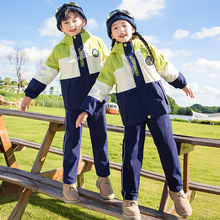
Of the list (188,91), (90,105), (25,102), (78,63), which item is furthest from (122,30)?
(25,102)

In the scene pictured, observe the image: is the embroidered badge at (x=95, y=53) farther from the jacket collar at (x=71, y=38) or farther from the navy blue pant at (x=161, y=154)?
the navy blue pant at (x=161, y=154)

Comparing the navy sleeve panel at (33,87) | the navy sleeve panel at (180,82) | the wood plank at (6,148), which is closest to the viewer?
the navy sleeve panel at (180,82)

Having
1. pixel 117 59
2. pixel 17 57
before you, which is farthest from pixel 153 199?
pixel 17 57

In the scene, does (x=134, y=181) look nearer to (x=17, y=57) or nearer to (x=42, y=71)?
(x=42, y=71)

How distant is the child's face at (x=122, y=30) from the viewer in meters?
1.76

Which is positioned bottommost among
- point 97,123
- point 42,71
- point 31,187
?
point 31,187

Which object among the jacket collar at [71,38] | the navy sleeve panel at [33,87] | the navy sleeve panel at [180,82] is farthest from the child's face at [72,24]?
the navy sleeve panel at [180,82]

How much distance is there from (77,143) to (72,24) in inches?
40.8

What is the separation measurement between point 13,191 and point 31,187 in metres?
1.05

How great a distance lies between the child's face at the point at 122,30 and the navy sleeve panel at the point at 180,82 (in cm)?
51

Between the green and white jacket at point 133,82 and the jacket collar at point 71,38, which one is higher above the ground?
the jacket collar at point 71,38

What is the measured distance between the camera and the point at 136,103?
1709mm

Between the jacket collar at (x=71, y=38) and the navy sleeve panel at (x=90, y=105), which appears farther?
the jacket collar at (x=71, y=38)

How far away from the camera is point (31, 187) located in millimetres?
2160
